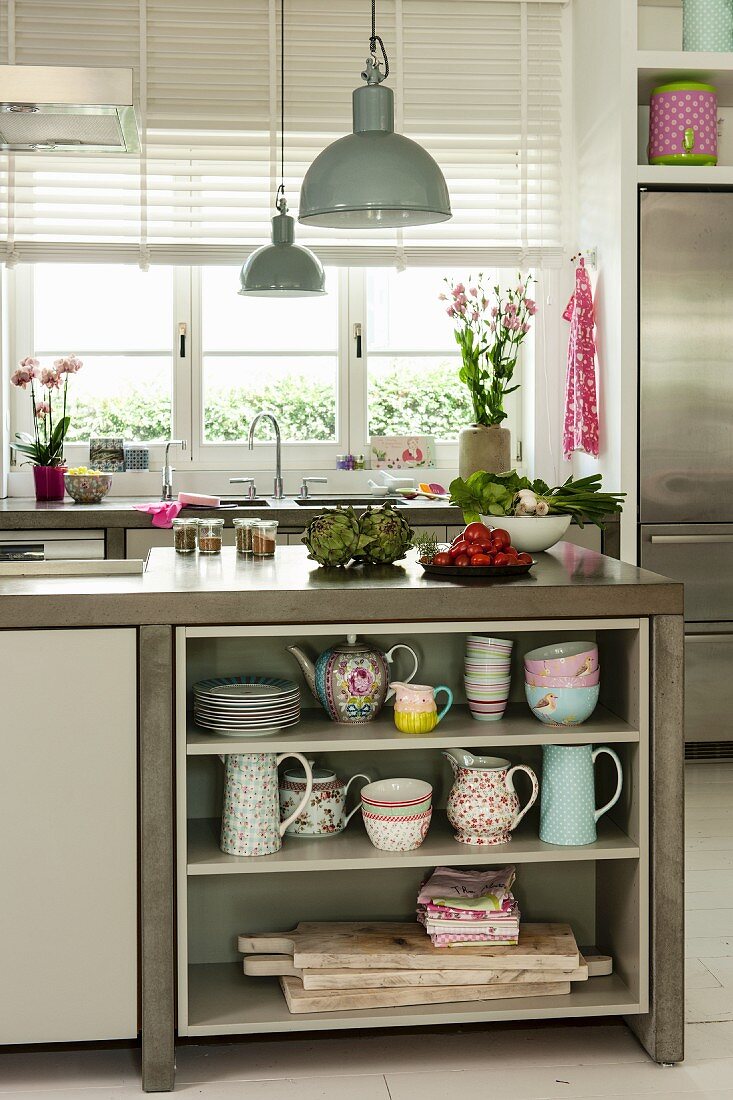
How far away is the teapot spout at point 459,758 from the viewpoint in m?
2.52

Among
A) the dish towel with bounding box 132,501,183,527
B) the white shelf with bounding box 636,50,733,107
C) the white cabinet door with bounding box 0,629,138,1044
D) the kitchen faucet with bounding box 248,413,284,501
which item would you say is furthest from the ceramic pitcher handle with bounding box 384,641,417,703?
the white shelf with bounding box 636,50,733,107

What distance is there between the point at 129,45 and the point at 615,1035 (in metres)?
4.24

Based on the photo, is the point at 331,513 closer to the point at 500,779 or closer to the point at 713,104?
the point at 500,779

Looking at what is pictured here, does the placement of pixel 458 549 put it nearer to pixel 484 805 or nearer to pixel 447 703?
pixel 447 703

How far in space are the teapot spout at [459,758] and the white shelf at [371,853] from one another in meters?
0.15

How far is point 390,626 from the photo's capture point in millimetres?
2367

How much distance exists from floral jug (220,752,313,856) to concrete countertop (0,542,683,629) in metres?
→ 0.30

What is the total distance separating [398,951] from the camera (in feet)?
8.01

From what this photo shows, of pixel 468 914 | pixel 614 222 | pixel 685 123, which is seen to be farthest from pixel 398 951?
pixel 685 123

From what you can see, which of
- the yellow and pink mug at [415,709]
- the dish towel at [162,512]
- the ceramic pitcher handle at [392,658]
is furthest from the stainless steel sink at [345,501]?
the yellow and pink mug at [415,709]

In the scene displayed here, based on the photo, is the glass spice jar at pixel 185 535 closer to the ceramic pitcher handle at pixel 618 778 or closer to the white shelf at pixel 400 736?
the white shelf at pixel 400 736

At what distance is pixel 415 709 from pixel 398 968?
52cm

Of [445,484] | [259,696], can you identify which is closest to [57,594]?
[259,696]

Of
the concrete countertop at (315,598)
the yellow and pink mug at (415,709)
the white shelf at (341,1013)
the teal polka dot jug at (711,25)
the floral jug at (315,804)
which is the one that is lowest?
the white shelf at (341,1013)
